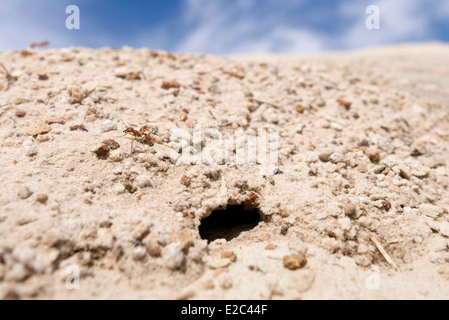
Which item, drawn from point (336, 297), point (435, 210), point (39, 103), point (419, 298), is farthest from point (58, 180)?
point (435, 210)

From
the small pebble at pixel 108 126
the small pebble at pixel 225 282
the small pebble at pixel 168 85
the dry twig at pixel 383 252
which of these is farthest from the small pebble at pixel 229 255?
the small pebble at pixel 168 85

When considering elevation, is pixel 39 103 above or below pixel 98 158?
above

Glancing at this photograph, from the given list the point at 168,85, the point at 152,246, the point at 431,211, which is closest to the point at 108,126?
the point at 168,85

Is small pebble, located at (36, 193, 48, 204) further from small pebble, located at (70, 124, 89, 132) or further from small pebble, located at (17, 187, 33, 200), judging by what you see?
small pebble, located at (70, 124, 89, 132)

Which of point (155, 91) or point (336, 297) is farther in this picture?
point (155, 91)

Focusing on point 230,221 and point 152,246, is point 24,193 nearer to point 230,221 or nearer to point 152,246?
point 152,246

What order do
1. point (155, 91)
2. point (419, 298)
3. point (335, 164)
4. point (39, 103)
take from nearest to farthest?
point (419, 298) → point (335, 164) → point (39, 103) → point (155, 91)
